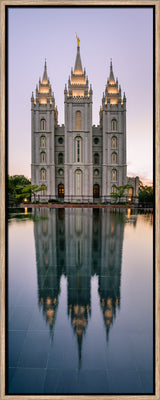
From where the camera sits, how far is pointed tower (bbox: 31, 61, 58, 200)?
130 ft

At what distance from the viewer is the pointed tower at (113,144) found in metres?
40.2

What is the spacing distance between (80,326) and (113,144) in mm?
40425

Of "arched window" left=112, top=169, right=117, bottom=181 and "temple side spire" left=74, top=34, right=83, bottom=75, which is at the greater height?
"temple side spire" left=74, top=34, right=83, bottom=75

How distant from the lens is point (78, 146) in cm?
3950

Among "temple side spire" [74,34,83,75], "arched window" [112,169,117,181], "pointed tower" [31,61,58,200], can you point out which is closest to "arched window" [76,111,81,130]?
"pointed tower" [31,61,58,200]

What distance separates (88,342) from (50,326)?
48 cm

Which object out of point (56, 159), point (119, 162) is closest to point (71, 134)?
point (56, 159)

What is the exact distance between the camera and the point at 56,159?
41469mm

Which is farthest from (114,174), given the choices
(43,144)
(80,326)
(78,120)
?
(80,326)

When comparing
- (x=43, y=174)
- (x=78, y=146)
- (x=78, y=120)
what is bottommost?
(x=43, y=174)

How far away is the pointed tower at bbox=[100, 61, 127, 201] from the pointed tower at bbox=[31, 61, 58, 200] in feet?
30.4

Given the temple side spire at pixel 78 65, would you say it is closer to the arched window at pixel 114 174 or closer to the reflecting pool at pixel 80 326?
the arched window at pixel 114 174

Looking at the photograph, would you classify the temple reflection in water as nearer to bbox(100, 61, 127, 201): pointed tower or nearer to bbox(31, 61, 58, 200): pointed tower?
bbox(31, 61, 58, 200): pointed tower

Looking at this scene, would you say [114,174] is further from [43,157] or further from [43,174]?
[43,157]
